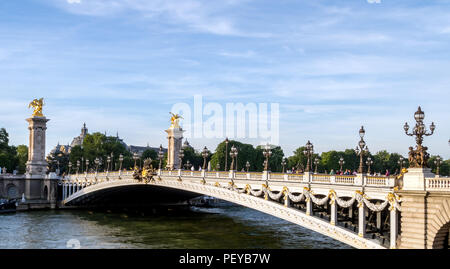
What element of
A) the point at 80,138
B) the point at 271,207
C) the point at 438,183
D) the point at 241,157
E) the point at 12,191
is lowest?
the point at 12,191

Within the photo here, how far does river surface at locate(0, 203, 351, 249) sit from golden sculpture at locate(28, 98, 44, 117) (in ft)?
61.7

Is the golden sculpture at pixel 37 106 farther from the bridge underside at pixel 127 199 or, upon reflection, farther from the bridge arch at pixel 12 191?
the bridge underside at pixel 127 199

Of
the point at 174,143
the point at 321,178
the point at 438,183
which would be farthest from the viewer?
the point at 174,143

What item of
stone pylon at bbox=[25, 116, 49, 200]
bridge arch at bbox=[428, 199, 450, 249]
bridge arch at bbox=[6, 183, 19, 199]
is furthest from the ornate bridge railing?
bridge arch at bbox=[6, 183, 19, 199]

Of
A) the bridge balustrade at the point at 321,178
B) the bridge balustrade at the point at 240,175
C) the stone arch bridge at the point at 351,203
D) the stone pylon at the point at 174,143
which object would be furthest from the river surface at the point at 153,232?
the bridge balustrade at the point at 321,178

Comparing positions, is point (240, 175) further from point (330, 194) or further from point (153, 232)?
Answer: point (153, 232)

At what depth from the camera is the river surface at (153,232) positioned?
102ft

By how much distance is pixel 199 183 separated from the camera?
3403 cm

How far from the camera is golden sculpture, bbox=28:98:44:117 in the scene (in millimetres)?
64875

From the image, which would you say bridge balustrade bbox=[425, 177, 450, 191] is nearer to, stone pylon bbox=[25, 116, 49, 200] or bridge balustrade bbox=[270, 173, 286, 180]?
bridge balustrade bbox=[270, 173, 286, 180]

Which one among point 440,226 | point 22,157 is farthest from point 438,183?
point 22,157

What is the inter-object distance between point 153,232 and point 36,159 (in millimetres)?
33016

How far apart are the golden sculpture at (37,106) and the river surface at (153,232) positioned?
1881cm

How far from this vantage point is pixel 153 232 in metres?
38.3
